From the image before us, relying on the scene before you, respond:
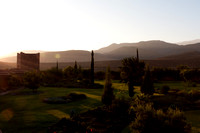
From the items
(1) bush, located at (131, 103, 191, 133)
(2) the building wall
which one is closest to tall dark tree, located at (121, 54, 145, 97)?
(1) bush, located at (131, 103, 191, 133)

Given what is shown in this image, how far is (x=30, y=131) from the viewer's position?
13.5 meters

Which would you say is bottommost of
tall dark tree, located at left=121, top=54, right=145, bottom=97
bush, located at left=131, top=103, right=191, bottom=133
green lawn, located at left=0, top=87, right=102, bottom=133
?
green lawn, located at left=0, top=87, right=102, bottom=133

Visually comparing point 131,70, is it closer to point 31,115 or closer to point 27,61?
point 31,115

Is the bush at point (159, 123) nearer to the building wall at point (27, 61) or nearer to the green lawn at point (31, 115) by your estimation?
the green lawn at point (31, 115)

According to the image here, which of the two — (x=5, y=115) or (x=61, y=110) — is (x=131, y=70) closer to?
(x=61, y=110)

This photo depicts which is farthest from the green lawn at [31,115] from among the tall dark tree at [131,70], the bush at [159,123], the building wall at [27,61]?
the building wall at [27,61]

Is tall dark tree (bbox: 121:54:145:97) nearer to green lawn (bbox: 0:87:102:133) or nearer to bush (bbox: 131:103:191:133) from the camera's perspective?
green lawn (bbox: 0:87:102:133)

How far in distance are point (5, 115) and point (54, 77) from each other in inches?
1307

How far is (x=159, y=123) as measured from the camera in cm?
1022

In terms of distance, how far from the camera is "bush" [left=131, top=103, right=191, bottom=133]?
9.88 m

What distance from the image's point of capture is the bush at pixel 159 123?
988 centimetres

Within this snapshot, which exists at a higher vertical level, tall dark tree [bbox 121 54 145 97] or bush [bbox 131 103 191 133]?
tall dark tree [bbox 121 54 145 97]

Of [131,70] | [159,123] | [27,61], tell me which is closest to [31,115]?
[159,123]

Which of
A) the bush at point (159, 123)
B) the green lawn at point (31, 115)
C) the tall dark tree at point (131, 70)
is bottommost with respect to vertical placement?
the green lawn at point (31, 115)
